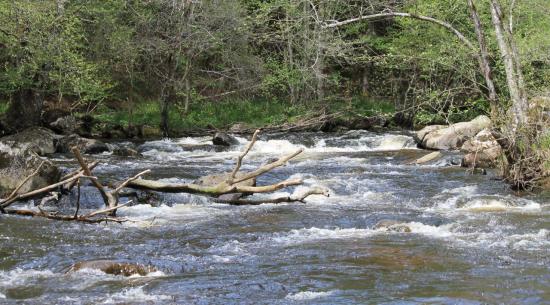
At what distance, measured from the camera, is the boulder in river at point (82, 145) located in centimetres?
2284

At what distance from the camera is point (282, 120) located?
29641 mm

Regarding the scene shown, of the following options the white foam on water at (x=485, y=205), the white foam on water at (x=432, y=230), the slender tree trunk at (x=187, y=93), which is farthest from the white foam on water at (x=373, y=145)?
the white foam on water at (x=432, y=230)

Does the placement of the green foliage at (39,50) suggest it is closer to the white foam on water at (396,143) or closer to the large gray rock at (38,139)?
the large gray rock at (38,139)

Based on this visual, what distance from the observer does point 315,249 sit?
32.9 feet

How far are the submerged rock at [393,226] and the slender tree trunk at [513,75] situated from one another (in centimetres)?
400

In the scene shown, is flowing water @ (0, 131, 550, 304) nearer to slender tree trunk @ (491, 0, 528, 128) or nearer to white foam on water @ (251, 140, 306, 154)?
slender tree trunk @ (491, 0, 528, 128)

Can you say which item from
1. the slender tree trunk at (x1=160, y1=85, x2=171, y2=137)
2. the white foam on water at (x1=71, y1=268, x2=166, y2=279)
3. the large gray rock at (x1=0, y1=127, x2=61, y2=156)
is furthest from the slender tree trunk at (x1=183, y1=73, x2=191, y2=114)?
the white foam on water at (x1=71, y1=268, x2=166, y2=279)

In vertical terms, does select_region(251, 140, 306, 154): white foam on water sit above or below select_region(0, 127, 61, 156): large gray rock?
below

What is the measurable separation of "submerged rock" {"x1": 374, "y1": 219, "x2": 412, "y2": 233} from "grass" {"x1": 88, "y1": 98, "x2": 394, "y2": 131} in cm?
1751

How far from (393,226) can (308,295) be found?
3.93m

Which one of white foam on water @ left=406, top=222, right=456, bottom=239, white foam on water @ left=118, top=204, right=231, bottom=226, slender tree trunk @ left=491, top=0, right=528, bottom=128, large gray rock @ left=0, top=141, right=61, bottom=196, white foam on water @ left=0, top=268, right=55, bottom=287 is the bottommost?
white foam on water @ left=118, top=204, right=231, bottom=226

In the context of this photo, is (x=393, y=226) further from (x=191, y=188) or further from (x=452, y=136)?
(x=452, y=136)

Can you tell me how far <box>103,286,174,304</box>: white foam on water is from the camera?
759 centimetres

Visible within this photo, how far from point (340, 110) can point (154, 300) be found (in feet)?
78.2
